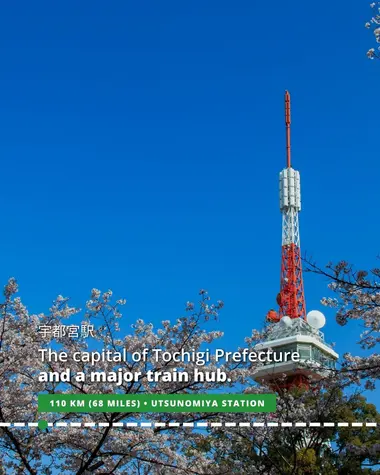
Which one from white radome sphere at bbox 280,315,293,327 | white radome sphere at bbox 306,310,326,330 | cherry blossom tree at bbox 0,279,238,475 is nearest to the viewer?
cherry blossom tree at bbox 0,279,238,475

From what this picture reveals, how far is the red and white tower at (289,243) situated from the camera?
57094 millimetres

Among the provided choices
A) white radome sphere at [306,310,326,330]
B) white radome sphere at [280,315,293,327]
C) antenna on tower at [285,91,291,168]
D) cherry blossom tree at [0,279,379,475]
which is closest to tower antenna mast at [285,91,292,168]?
antenna on tower at [285,91,291,168]

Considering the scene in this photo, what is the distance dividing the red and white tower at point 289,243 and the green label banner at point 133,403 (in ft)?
144

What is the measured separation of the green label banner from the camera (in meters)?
10.7

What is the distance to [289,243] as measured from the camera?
59.1 metres

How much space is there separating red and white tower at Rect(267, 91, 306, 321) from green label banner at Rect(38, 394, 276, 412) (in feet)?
144

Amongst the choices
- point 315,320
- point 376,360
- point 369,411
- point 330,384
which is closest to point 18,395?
point 330,384

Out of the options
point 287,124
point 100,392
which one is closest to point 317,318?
point 287,124

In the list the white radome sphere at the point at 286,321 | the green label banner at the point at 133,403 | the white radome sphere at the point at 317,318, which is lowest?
the green label banner at the point at 133,403

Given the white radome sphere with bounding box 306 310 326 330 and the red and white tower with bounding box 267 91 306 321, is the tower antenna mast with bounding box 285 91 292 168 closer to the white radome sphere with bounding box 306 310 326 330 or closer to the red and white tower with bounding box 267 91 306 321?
the red and white tower with bounding box 267 91 306 321

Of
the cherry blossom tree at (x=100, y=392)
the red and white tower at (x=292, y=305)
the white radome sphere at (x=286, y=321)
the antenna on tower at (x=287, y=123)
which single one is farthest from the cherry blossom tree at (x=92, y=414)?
the antenna on tower at (x=287, y=123)

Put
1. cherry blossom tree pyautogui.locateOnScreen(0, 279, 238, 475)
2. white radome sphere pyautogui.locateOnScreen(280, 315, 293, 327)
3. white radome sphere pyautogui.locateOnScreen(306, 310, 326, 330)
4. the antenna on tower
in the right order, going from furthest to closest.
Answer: the antenna on tower, white radome sphere pyautogui.locateOnScreen(280, 315, 293, 327), white radome sphere pyautogui.locateOnScreen(306, 310, 326, 330), cherry blossom tree pyautogui.locateOnScreen(0, 279, 238, 475)

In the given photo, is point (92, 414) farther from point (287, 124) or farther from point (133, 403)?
point (287, 124)

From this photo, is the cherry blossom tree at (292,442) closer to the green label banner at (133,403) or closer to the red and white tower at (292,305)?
the green label banner at (133,403)
